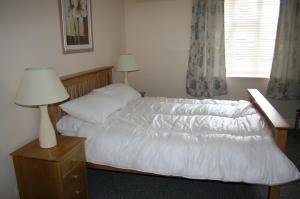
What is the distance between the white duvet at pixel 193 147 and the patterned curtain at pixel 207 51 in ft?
5.01

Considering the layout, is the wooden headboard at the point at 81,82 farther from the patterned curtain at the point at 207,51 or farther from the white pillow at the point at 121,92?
the patterned curtain at the point at 207,51

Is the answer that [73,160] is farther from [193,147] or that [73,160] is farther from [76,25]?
[76,25]

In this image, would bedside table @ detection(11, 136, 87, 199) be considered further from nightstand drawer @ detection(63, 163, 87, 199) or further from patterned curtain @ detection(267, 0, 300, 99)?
patterned curtain @ detection(267, 0, 300, 99)

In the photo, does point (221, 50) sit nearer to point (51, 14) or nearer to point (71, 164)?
point (51, 14)

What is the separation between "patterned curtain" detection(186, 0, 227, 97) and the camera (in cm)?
384

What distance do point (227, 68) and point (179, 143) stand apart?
247 cm

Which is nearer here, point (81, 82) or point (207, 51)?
point (81, 82)

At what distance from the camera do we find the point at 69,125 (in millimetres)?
2379

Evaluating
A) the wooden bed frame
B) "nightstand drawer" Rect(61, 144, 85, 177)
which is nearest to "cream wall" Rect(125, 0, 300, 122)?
the wooden bed frame

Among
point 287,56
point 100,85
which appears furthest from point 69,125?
point 287,56

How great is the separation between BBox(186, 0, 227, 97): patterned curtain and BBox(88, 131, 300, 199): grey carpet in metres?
1.93

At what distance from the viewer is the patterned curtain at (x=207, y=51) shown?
151 inches

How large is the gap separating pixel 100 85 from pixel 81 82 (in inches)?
20.1

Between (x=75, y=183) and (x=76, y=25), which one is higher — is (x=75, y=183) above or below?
below
